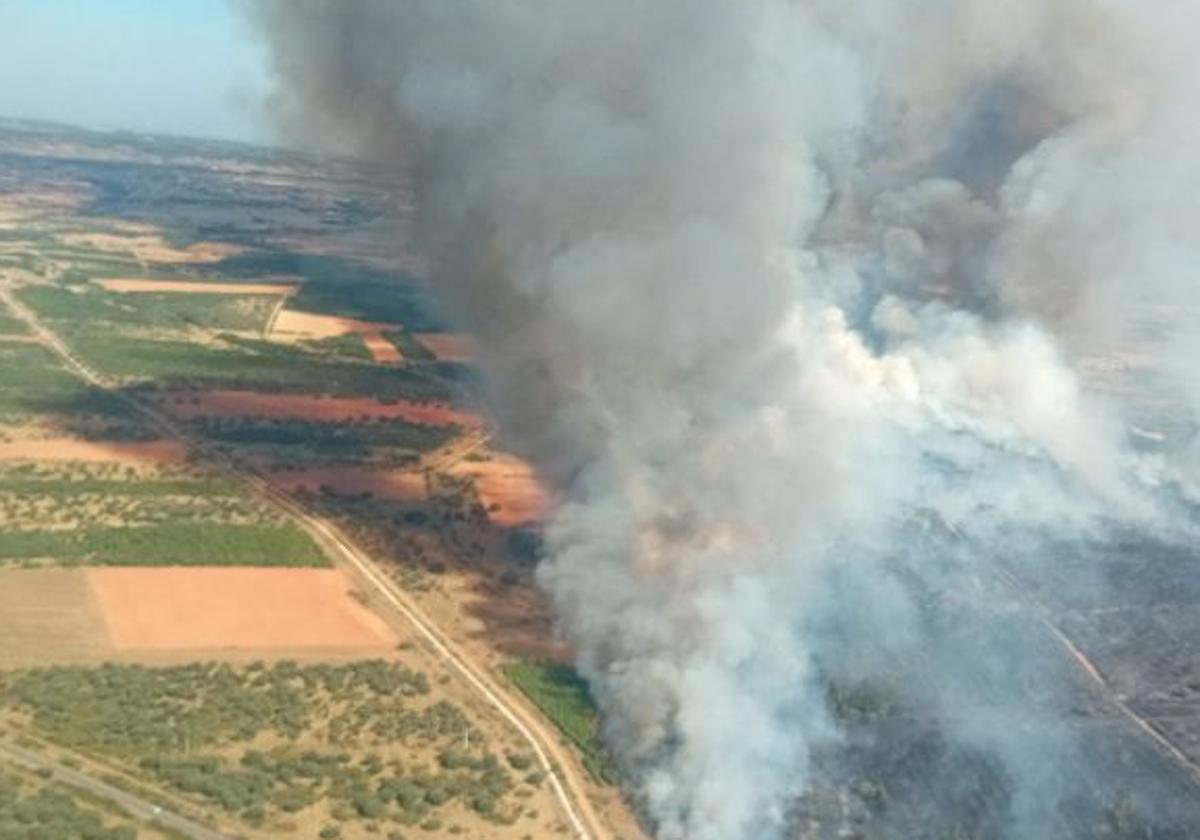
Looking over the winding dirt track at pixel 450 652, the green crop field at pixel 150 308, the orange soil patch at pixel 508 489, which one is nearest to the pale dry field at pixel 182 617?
the winding dirt track at pixel 450 652

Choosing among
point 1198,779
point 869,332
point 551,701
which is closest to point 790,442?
point 551,701

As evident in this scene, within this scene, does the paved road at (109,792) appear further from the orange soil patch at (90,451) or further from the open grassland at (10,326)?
the open grassland at (10,326)

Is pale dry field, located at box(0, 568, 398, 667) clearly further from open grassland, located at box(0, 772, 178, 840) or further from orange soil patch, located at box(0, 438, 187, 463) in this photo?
orange soil patch, located at box(0, 438, 187, 463)

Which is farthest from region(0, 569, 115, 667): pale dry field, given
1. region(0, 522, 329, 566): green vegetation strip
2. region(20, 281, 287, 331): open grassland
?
region(20, 281, 287, 331): open grassland

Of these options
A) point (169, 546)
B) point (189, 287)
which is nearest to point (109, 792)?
point (169, 546)

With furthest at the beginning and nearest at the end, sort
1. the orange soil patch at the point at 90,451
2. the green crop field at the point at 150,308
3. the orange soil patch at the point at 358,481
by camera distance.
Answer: the green crop field at the point at 150,308
the orange soil patch at the point at 90,451
the orange soil patch at the point at 358,481

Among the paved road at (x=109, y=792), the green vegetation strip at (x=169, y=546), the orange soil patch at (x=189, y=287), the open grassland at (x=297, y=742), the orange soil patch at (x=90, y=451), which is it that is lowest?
the paved road at (x=109, y=792)

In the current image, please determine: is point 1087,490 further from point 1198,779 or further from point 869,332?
point 1198,779
